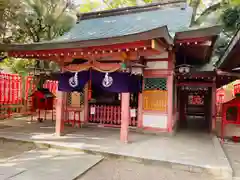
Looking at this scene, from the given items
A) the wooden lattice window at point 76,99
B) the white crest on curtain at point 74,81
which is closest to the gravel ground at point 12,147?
the white crest on curtain at point 74,81

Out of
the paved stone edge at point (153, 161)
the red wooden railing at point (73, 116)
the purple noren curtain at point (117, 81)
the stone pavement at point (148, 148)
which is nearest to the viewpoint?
the paved stone edge at point (153, 161)

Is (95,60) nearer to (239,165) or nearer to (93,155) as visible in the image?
(93,155)

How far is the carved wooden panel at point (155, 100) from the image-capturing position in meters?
7.68

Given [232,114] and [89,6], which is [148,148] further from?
[89,6]

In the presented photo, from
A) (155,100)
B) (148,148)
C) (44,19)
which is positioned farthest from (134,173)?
(44,19)

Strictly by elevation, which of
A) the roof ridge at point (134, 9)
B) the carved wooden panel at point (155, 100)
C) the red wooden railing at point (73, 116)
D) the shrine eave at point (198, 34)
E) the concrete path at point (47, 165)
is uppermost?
the roof ridge at point (134, 9)

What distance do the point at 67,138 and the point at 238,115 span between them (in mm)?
6042

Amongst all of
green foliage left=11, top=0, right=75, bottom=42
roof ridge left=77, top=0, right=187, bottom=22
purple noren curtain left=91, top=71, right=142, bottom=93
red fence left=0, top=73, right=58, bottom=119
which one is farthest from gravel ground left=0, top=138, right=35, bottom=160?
green foliage left=11, top=0, right=75, bottom=42

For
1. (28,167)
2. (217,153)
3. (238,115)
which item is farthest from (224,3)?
(28,167)

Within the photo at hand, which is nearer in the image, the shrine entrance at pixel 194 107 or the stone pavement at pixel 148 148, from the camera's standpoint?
the stone pavement at pixel 148 148

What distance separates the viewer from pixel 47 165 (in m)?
4.66

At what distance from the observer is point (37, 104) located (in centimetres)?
1055

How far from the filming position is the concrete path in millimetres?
4055

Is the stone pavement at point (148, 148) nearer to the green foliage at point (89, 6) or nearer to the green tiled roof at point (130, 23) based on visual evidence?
the green tiled roof at point (130, 23)
